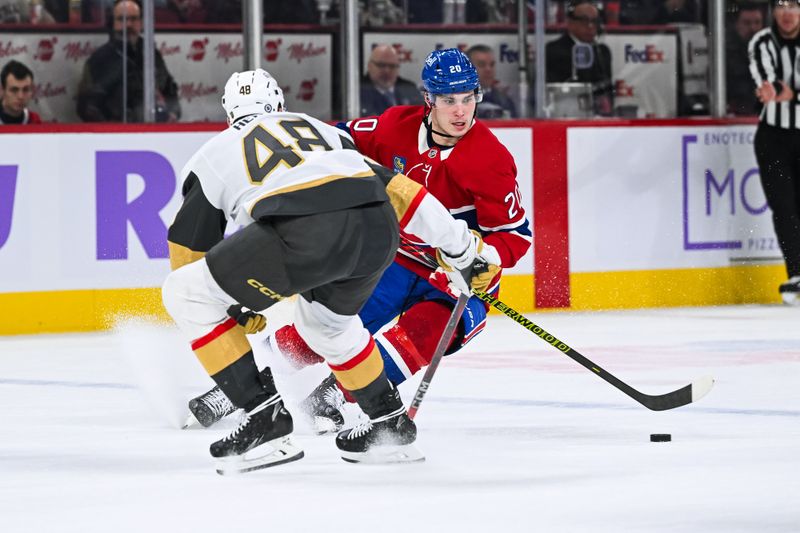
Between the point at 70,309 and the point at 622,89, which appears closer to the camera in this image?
the point at 70,309

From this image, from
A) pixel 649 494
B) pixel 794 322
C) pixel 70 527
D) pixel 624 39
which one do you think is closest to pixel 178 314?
pixel 70 527

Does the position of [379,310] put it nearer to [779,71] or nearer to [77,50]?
[77,50]

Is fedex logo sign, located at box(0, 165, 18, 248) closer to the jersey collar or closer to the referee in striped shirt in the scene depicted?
the jersey collar

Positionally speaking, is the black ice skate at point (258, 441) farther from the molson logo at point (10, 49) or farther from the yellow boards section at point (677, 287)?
the yellow boards section at point (677, 287)

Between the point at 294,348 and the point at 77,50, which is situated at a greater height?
the point at 77,50

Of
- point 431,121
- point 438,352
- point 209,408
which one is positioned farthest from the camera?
point 431,121

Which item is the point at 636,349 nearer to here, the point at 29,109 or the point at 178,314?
the point at 29,109

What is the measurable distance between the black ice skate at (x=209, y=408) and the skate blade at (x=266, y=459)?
2.19ft

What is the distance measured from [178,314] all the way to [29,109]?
3.71 meters

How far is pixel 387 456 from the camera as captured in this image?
379cm

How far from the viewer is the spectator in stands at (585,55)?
816cm

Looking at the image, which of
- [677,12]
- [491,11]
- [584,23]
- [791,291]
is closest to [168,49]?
[491,11]

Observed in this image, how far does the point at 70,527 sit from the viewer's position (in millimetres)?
3037

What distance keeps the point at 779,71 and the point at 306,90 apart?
2330 mm
